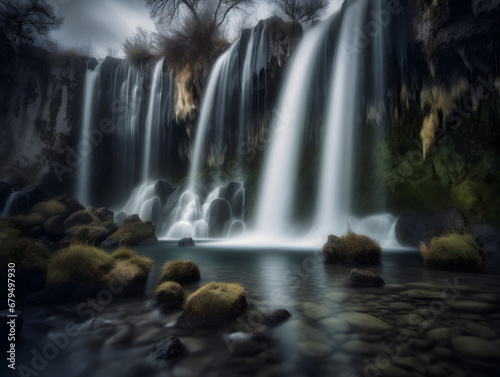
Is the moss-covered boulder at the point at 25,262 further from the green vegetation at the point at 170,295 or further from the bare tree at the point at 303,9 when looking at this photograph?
the bare tree at the point at 303,9

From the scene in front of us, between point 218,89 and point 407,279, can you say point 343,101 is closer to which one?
point 218,89

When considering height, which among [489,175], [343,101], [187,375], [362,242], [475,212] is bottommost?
[187,375]

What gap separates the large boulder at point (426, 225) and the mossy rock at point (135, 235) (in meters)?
14.0

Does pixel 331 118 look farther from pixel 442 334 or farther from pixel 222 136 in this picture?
pixel 442 334

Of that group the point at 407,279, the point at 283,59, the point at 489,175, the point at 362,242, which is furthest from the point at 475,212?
the point at 283,59

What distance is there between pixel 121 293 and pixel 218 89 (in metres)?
24.1

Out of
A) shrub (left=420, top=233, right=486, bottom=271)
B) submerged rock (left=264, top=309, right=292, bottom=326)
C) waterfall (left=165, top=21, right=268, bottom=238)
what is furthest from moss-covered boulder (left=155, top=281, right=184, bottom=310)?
waterfall (left=165, top=21, right=268, bottom=238)

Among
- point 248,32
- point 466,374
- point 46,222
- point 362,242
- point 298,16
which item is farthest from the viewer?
point 298,16

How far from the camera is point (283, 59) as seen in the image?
22.5 metres

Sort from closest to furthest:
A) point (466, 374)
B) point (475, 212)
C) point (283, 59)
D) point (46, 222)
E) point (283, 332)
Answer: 1. point (466, 374)
2. point (283, 332)
3. point (475, 212)
4. point (46, 222)
5. point (283, 59)

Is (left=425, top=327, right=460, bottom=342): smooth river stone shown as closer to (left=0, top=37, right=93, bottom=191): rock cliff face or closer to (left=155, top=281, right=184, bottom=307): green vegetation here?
(left=155, top=281, right=184, bottom=307): green vegetation

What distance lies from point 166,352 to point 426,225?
13449mm

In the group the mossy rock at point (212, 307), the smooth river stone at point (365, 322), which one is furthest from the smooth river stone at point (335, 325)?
the mossy rock at point (212, 307)

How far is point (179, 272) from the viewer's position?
661 cm
